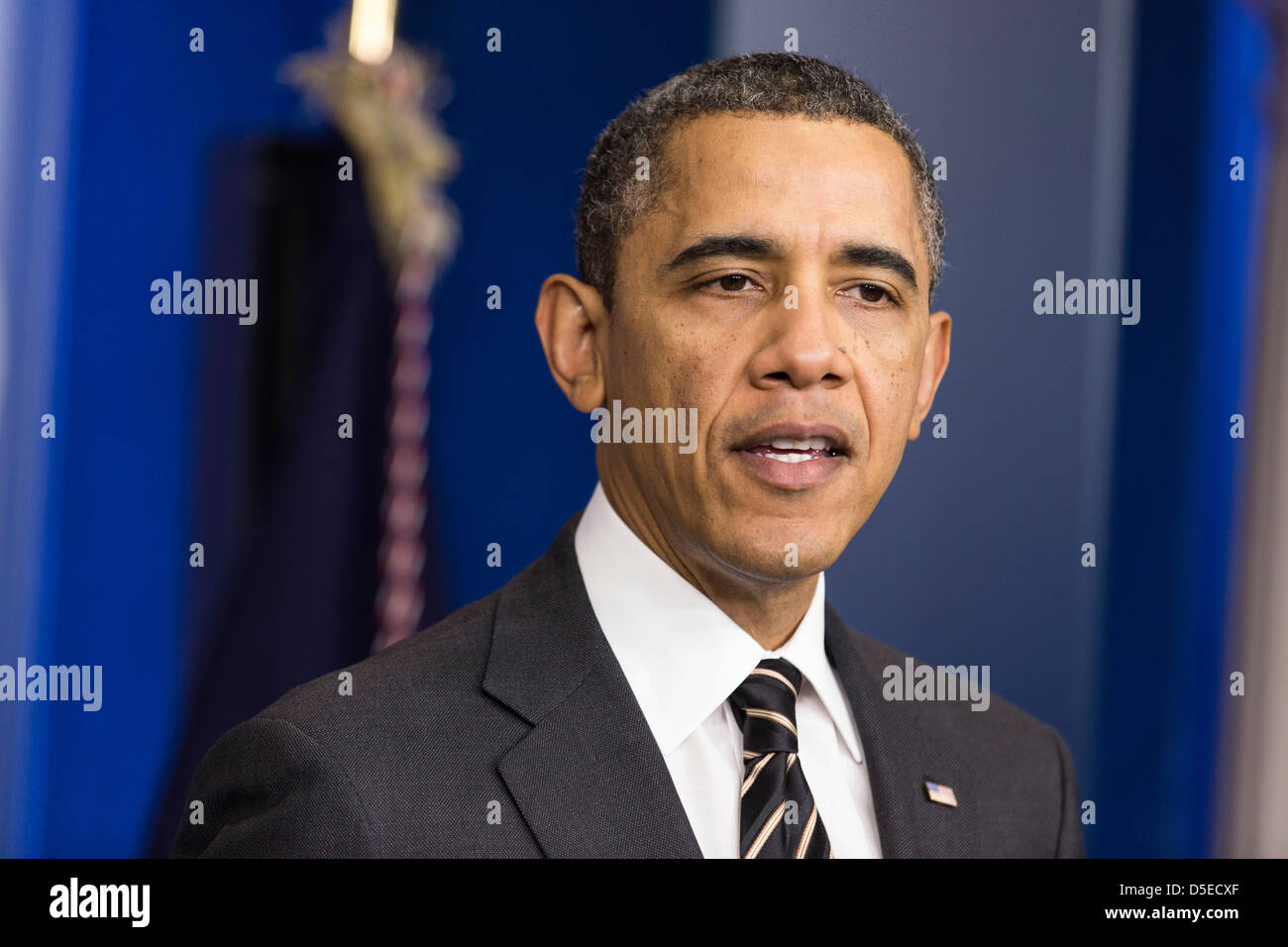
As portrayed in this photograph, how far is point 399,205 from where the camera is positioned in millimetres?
3006

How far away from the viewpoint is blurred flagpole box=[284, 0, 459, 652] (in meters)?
2.96

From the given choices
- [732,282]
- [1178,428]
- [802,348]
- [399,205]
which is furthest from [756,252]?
[1178,428]

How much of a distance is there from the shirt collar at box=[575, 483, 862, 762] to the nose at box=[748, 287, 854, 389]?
350 millimetres

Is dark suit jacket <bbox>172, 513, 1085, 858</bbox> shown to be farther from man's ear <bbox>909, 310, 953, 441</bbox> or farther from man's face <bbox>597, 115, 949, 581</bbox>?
man's ear <bbox>909, 310, 953, 441</bbox>

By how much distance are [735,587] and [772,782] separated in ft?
1.03

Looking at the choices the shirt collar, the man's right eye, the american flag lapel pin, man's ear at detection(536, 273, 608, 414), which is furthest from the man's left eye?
the american flag lapel pin

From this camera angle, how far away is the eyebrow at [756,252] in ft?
6.61

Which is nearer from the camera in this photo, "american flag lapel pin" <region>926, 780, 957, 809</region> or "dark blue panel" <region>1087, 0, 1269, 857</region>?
"american flag lapel pin" <region>926, 780, 957, 809</region>

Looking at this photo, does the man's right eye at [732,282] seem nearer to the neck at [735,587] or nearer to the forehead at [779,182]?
the forehead at [779,182]

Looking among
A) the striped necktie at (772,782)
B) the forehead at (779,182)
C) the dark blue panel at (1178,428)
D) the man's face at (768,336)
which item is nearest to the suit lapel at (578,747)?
the striped necktie at (772,782)

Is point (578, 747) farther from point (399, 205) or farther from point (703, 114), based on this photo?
point (399, 205)
